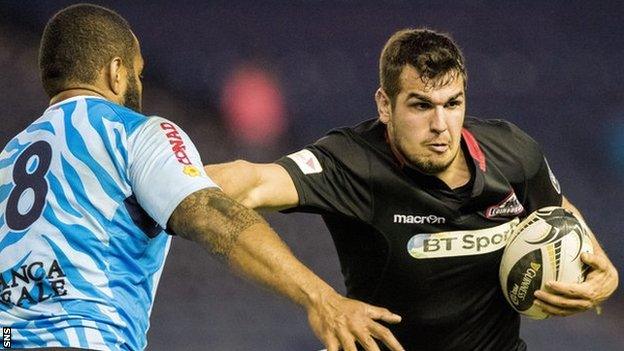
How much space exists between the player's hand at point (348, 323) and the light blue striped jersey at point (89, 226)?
478 millimetres

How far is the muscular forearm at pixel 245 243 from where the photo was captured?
2395mm

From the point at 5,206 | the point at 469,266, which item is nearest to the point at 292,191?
the point at 469,266

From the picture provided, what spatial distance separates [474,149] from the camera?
4.31m

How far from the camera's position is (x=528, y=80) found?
24.5 feet

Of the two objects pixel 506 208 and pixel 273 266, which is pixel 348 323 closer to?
pixel 273 266

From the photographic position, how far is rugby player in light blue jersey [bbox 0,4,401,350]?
8.35 feet

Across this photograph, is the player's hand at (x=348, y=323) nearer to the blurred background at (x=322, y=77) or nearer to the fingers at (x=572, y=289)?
the fingers at (x=572, y=289)

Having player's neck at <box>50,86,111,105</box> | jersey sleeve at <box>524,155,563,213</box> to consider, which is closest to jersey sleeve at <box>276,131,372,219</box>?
jersey sleeve at <box>524,155,563,213</box>

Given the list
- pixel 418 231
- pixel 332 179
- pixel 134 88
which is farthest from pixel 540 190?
pixel 134 88

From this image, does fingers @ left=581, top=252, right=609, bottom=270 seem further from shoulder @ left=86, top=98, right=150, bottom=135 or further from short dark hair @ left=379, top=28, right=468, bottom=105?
shoulder @ left=86, top=98, right=150, bottom=135

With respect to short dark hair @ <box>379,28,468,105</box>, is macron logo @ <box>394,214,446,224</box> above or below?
below

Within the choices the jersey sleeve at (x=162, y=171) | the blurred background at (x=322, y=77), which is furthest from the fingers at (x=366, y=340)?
the blurred background at (x=322, y=77)

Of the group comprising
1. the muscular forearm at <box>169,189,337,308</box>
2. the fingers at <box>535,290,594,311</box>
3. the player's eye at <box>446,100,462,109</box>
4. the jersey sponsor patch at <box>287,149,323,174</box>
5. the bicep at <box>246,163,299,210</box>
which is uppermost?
the player's eye at <box>446,100,462,109</box>

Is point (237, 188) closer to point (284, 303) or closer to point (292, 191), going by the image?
point (292, 191)
